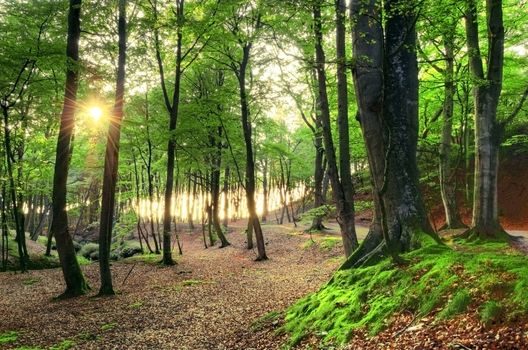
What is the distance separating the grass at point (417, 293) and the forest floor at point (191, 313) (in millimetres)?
252

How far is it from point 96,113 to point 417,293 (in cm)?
1478

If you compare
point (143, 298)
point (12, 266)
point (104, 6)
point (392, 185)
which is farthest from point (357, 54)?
point (12, 266)

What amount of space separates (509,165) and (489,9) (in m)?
19.8

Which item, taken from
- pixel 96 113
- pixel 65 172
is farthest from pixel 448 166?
pixel 96 113

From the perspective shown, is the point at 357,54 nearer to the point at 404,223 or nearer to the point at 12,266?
the point at 404,223

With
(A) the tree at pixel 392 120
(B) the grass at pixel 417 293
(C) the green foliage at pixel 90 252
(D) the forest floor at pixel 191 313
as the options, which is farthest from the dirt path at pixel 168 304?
(C) the green foliage at pixel 90 252

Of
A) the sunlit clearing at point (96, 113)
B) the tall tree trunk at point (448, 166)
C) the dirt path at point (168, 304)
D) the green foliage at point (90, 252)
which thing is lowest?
the green foliage at point (90, 252)

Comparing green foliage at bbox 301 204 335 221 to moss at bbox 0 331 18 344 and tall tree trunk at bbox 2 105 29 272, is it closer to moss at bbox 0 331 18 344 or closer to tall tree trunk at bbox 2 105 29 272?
moss at bbox 0 331 18 344

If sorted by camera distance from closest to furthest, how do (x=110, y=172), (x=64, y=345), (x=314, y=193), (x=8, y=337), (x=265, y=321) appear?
(x=64, y=345) → (x=265, y=321) → (x=8, y=337) → (x=110, y=172) → (x=314, y=193)

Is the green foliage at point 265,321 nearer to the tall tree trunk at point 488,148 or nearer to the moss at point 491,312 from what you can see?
the moss at point 491,312

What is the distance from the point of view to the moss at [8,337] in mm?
7514

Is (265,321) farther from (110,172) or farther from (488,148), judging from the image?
(488,148)

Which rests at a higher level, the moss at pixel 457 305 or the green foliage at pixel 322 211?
the green foliage at pixel 322 211

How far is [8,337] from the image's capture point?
779cm
